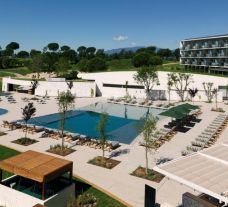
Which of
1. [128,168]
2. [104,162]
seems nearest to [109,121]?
[104,162]

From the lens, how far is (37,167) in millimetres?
14250

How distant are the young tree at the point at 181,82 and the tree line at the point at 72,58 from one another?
33.7 meters

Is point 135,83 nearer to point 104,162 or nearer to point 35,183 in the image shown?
point 104,162

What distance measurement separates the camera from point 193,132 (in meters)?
30.9

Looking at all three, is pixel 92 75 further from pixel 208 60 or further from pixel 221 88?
pixel 208 60

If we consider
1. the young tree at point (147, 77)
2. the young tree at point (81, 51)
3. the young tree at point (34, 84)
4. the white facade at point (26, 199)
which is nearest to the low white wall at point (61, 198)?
the white facade at point (26, 199)

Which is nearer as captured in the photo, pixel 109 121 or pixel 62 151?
pixel 62 151

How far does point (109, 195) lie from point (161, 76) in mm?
42337

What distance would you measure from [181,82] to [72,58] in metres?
83.7

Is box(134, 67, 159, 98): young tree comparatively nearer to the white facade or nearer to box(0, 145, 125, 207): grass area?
box(0, 145, 125, 207): grass area

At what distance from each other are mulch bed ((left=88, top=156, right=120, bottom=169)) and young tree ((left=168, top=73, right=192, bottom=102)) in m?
34.0

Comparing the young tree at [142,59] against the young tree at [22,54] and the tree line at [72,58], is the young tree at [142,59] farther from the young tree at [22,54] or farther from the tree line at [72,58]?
the young tree at [22,54]

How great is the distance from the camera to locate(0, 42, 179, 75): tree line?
90.8 meters

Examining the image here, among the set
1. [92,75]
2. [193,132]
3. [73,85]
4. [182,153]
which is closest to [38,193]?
[182,153]
